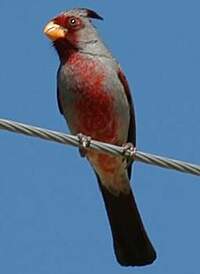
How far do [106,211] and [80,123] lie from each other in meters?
0.82

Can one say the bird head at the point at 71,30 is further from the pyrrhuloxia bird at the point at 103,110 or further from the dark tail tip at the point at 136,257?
the dark tail tip at the point at 136,257

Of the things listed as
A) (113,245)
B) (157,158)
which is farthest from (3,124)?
(113,245)

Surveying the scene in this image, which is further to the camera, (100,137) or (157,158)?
(100,137)

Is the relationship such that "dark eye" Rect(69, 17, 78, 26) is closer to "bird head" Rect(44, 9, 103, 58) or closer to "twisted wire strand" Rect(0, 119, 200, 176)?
"bird head" Rect(44, 9, 103, 58)

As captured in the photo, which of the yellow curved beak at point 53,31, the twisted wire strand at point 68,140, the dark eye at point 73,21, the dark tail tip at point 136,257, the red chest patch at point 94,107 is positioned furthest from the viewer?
the dark eye at point 73,21

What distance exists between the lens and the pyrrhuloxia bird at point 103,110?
24.1 feet

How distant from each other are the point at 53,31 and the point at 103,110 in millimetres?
847

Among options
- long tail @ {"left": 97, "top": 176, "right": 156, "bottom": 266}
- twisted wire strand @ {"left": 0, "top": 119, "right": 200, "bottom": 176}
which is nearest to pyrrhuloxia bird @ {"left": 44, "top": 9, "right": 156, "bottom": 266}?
long tail @ {"left": 97, "top": 176, "right": 156, "bottom": 266}

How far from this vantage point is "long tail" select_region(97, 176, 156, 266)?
7.55 m

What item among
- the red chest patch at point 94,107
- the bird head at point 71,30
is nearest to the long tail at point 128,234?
the red chest patch at point 94,107

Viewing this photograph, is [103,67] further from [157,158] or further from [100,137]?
[157,158]

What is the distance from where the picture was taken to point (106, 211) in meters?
7.73

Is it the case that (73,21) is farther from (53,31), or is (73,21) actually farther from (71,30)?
(53,31)

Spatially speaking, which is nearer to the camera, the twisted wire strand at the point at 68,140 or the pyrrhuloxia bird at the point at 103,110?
the twisted wire strand at the point at 68,140
